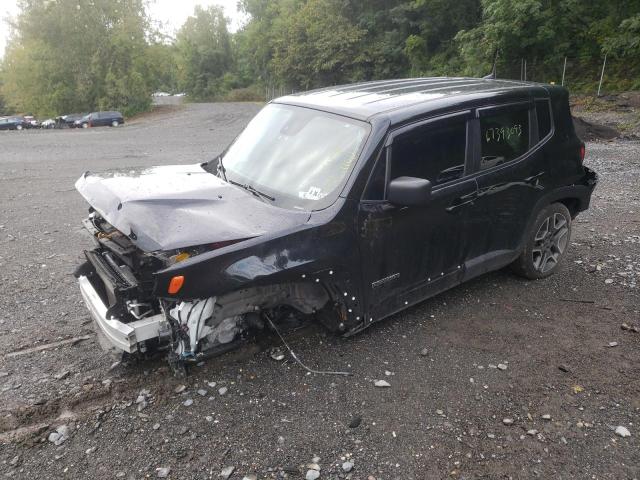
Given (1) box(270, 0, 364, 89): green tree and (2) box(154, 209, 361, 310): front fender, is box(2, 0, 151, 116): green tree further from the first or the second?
(2) box(154, 209, 361, 310): front fender

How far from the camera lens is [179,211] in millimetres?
3229

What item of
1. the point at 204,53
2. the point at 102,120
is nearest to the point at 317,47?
the point at 102,120

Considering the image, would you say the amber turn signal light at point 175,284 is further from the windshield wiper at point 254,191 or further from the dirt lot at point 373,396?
the windshield wiper at point 254,191

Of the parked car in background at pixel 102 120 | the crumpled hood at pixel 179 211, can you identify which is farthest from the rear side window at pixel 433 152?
the parked car in background at pixel 102 120

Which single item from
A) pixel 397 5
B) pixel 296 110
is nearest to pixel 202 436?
pixel 296 110

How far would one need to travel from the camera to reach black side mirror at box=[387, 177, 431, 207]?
10.6 ft

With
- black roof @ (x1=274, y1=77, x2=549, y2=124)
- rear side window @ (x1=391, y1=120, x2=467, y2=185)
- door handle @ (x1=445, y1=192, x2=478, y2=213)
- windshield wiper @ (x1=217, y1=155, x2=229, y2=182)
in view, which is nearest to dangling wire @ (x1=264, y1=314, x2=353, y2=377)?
windshield wiper @ (x1=217, y1=155, x2=229, y2=182)

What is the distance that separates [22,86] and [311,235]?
4915 cm

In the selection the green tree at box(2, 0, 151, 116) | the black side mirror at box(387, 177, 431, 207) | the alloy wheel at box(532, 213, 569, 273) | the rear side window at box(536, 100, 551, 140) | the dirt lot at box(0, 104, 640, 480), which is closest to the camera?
the dirt lot at box(0, 104, 640, 480)

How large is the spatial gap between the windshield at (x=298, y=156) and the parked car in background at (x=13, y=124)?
39.0 metres

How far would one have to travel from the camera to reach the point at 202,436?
296 cm

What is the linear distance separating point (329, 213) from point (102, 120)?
112 ft

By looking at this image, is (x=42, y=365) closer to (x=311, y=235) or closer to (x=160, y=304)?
(x=160, y=304)

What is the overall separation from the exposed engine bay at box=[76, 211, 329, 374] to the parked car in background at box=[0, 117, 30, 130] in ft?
129
